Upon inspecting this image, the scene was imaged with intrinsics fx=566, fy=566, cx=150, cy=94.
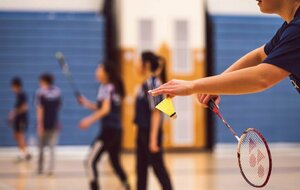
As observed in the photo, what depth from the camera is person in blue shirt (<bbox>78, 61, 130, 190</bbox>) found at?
7.78 meters

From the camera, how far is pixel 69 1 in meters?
15.8

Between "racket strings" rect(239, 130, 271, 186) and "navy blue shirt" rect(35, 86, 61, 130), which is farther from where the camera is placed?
"navy blue shirt" rect(35, 86, 61, 130)

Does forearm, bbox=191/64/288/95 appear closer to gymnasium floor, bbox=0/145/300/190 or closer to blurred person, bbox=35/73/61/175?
gymnasium floor, bbox=0/145/300/190

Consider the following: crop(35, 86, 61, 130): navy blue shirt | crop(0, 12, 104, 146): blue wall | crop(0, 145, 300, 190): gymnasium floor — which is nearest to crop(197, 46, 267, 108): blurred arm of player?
crop(0, 145, 300, 190): gymnasium floor

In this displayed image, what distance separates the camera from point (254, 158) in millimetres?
2951

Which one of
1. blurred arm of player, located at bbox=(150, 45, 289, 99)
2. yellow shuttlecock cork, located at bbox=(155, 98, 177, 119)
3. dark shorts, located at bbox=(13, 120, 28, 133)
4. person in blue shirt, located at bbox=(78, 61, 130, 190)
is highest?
blurred arm of player, located at bbox=(150, 45, 289, 99)

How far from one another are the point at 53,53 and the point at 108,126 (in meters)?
8.03

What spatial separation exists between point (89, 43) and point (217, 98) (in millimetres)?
12709

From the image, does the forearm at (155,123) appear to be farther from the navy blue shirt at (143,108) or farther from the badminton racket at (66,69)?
the badminton racket at (66,69)

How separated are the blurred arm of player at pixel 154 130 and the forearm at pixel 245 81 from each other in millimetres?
4089

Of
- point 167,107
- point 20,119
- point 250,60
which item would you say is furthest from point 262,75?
point 20,119

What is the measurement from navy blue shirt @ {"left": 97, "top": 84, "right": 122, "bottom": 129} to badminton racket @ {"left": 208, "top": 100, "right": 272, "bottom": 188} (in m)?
5.05

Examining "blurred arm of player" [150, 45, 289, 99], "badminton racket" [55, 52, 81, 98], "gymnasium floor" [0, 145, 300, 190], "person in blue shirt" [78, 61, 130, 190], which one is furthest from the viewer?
"badminton racket" [55, 52, 81, 98]

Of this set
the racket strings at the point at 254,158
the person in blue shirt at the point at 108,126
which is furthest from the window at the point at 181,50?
the racket strings at the point at 254,158
